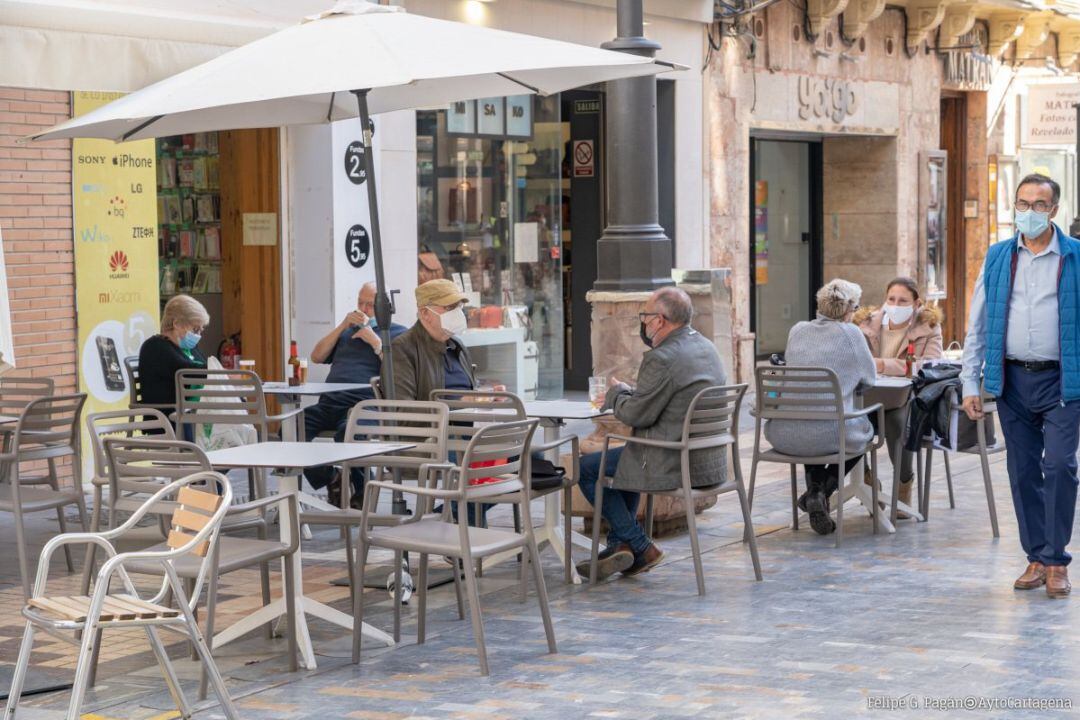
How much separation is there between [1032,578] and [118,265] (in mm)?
7071

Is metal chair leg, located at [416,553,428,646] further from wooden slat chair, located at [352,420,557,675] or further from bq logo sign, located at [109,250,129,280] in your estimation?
bq logo sign, located at [109,250,129,280]

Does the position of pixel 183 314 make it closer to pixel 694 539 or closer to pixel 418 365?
pixel 418 365

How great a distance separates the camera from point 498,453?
6.84m

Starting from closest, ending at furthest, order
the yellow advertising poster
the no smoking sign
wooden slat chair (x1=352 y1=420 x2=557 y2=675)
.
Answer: wooden slat chair (x1=352 y1=420 x2=557 y2=675) < the yellow advertising poster < the no smoking sign

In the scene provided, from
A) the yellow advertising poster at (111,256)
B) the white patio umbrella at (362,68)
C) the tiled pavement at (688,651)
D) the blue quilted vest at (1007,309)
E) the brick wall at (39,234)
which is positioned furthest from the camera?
the yellow advertising poster at (111,256)

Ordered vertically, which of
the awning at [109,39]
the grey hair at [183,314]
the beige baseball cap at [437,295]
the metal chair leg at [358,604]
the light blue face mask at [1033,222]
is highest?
the awning at [109,39]

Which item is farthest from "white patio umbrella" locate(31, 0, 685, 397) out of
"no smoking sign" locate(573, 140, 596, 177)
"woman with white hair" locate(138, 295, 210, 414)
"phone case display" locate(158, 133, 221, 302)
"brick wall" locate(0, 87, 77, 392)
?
"no smoking sign" locate(573, 140, 596, 177)

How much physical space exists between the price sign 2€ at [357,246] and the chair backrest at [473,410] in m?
5.74

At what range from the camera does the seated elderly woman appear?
925 cm

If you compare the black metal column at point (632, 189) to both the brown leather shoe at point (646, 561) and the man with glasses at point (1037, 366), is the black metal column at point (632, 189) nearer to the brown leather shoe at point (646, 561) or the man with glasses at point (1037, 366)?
the brown leather shoe at point (646, 561)

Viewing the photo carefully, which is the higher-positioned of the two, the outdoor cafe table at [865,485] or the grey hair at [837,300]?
the grey hair at [837,300]

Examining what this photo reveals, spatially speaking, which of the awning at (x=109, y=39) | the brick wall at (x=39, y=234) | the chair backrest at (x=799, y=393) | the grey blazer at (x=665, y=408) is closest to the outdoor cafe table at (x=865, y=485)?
the chair backrest at (x=799, y=393)

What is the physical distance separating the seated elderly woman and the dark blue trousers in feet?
4.62

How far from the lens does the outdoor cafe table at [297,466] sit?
6489 mm
